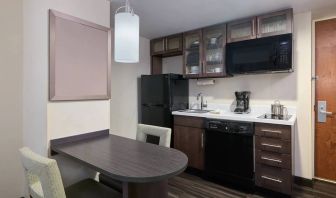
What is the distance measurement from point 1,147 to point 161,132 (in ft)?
5.40

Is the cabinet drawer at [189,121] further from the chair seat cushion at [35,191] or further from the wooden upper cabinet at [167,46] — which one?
the chair seat cushion at [35,191]

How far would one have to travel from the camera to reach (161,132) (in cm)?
182

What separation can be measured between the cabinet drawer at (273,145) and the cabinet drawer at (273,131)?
1.9 inches

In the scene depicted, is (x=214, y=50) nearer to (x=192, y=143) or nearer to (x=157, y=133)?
(x=192, y=143)

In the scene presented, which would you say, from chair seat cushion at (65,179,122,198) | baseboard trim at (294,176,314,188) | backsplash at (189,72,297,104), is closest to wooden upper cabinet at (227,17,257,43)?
backsplash at (189,72,297,104)

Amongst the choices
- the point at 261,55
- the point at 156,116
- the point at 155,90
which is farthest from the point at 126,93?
the point at 261,55

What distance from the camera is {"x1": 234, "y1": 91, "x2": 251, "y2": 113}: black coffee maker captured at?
2996 mm

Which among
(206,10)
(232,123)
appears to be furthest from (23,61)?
(232,123)

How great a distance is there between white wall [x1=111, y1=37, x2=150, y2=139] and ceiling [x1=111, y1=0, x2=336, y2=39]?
0.83 meters

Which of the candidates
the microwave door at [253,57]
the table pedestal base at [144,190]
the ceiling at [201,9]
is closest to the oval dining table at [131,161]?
the table pedestal base at [144,190]

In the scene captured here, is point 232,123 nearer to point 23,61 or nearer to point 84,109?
point 84,109

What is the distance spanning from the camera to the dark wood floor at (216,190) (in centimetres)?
238

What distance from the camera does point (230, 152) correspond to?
2.60 metres

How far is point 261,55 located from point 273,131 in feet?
3.27
